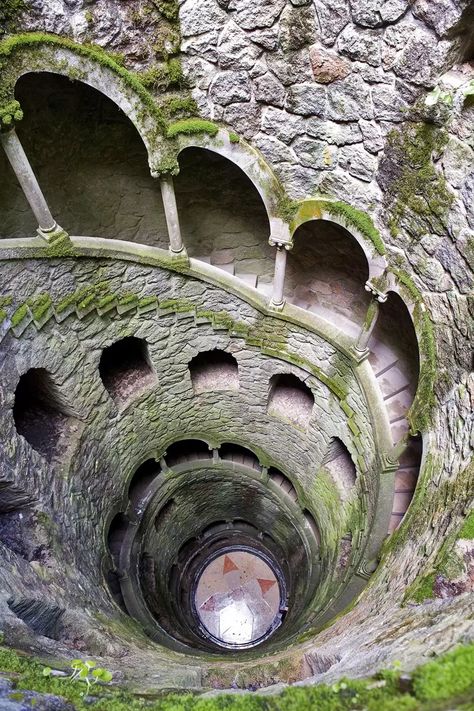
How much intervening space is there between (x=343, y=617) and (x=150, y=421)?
563cm

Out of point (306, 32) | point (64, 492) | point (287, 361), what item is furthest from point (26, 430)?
point (306, 32)

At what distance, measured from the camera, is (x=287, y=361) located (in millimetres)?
9328

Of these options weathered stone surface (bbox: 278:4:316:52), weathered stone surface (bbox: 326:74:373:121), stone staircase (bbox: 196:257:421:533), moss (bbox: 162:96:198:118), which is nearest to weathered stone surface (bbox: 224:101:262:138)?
moss (bbox: 162:96:198:118)

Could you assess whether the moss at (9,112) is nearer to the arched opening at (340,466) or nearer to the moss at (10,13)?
the moss at (10,13)

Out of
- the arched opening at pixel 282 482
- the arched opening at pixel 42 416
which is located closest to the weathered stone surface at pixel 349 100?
the arched opening at pixel 42 416

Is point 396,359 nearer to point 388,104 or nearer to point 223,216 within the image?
point 223,216

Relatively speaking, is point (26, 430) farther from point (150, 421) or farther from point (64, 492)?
point (150, 421)

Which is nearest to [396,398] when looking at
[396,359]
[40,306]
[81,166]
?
[396,359]

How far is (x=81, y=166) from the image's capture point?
8094 mm

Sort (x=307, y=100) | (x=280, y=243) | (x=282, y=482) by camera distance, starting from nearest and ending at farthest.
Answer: (x=307, y=100)
(x=280, y=243)
(x=282, y=482)

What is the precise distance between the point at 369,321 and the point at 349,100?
3.23 meters

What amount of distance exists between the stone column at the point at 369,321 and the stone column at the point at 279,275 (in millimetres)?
1485

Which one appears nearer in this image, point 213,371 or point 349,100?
point 349,100

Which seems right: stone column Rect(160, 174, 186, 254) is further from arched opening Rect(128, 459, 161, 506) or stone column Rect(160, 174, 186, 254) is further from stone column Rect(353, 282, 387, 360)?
arched opening Rect(128, 459, 161, 506)
